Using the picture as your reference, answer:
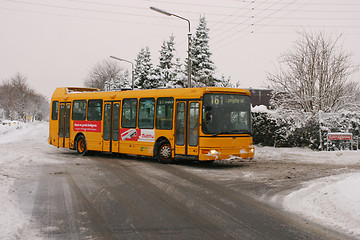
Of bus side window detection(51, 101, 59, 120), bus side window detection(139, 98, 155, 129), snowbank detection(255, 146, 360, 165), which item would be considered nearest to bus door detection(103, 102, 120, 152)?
bus side window detection(139, 98, 155, 129)

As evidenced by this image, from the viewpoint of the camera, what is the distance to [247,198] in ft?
29.2

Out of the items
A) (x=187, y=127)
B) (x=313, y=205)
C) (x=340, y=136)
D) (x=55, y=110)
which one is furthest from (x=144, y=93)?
(x=313, y=205)

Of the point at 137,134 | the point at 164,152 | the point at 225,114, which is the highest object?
the point at 225,114

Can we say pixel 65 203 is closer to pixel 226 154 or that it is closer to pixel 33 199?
pixel 33 199

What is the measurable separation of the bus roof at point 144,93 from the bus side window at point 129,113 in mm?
266

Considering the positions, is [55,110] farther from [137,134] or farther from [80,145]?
[137,134]

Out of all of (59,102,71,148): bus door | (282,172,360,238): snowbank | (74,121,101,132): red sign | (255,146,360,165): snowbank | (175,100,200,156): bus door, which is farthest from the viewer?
(59,102,71,148): bus door

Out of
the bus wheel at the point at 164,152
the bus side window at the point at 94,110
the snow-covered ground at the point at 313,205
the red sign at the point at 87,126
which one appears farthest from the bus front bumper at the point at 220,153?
the bus side window at the point at 94,110

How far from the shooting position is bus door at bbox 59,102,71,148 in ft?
66.8

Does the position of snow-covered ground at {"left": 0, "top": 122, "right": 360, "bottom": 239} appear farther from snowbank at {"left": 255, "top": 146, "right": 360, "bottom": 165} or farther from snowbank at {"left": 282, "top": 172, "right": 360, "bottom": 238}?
snowbank at {"left": 255, "top": 146, "right": 360, "bottom": 165}

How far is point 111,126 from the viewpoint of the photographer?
18.0m

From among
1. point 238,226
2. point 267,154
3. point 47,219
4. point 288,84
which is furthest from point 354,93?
point 47,219

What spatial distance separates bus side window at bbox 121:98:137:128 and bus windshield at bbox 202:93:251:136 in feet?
13.0

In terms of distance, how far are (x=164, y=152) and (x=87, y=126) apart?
5272 mm
